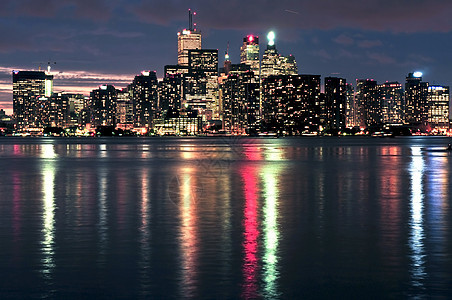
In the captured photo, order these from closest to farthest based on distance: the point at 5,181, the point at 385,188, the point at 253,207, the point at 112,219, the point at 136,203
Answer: the point at 112,219
the point at 253,207
the point at 136,203
the point at 385,188
the point at 5,181

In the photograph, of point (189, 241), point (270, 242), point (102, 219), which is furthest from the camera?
point (102, 219)

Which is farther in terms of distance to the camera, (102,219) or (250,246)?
(102,219)

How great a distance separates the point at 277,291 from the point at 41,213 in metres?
16.8

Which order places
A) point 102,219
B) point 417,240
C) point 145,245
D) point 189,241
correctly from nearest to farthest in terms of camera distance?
point 145,245, point 189,241, point 417,240, point 102,219

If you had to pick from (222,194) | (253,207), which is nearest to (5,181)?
(222,194)

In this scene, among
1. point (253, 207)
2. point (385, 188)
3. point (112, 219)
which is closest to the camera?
point (112, 219)

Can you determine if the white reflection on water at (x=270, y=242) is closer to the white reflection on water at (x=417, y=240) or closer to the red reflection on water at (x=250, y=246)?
the red reflection on water at (x=250, y=246)

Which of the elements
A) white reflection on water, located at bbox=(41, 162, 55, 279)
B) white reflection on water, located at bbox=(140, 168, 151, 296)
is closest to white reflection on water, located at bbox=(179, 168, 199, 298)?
white reflection on water, located at bbox=(140, 168, 151, 296)

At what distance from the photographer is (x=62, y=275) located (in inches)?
598

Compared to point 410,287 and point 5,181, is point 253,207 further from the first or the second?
point 5,181

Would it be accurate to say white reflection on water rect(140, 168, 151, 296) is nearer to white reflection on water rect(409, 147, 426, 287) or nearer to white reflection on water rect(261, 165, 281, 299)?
white reflection on water rect(261, 165, 281, 299)

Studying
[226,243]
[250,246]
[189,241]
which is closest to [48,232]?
[189,241]

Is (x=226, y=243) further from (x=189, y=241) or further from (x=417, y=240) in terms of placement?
(x=417, y=240)

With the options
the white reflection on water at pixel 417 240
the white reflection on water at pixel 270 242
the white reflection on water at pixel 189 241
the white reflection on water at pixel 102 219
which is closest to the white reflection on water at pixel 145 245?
the white reflection on water at pixel 189 241
